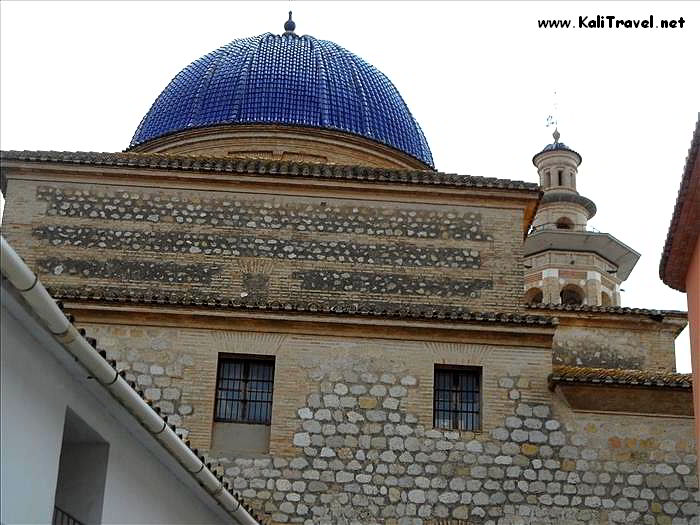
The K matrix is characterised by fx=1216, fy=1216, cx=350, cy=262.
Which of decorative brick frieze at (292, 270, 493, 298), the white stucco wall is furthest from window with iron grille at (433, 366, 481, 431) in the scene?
the white stucco wall

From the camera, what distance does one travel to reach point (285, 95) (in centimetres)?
2067

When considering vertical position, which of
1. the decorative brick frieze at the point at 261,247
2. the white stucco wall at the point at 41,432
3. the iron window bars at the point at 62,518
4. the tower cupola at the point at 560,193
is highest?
the tower cupola at the point at 560,193

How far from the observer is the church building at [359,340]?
13.9 meters

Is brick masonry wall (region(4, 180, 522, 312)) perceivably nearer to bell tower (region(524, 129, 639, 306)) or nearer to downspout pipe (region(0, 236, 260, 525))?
downspout pipe (region(0, 236, 260, 525))

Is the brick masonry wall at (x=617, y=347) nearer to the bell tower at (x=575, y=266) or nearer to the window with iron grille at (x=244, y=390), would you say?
the window with iron grille at (x=244, y=390)

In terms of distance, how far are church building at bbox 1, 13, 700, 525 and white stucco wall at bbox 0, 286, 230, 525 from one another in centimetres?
376

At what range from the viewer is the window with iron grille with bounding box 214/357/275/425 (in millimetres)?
14273

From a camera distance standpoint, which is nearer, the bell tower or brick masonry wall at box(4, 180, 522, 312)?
brick masonry wall at box(4, 180, 522, 312)

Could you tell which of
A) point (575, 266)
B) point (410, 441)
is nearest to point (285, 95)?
point (410, 441)

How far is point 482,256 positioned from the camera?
1611 centimetres

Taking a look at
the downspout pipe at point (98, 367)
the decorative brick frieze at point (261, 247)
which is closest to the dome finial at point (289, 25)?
the decorative brick frieze at point (261, 247)

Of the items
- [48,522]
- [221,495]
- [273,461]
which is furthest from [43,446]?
[273,461]

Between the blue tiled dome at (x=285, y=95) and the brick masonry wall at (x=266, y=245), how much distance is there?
4.32m

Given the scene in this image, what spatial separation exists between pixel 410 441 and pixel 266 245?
352 centimetres
